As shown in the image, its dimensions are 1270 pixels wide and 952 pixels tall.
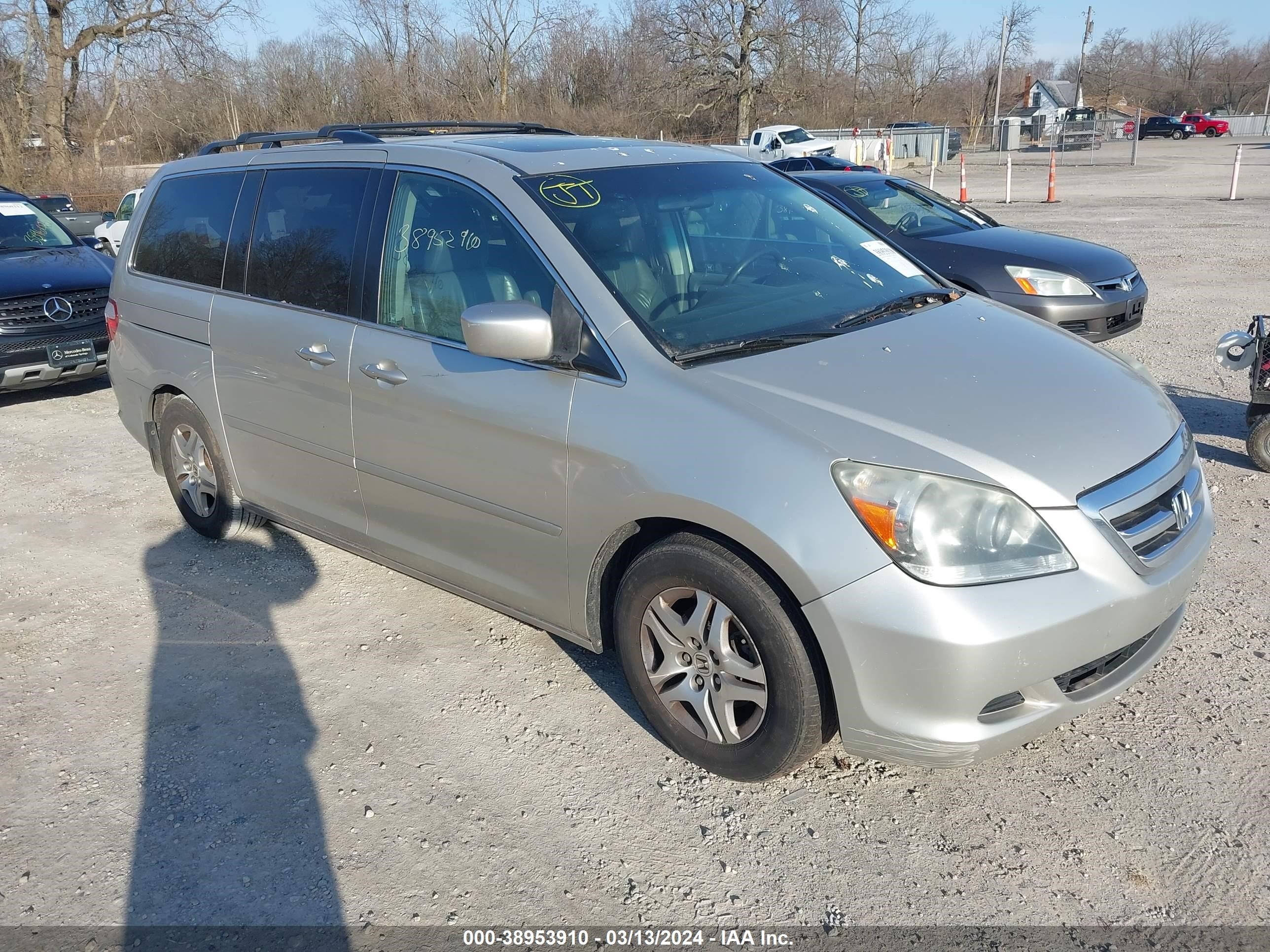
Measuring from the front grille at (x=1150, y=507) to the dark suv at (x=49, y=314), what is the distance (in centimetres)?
790

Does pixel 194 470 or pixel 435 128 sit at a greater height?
pixel 435 128

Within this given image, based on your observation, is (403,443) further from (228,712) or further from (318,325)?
(228,712)

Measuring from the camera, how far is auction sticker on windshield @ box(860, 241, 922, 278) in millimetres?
4066

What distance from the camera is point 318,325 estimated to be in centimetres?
400

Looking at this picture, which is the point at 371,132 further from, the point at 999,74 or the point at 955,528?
the point at 999,74

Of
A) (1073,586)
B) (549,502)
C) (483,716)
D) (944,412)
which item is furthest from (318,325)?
(1073,586)

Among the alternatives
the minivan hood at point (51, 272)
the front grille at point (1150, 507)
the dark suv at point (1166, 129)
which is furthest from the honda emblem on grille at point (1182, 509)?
the dark suv at point (1166, 129)

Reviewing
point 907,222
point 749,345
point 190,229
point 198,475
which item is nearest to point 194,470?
point 198,475

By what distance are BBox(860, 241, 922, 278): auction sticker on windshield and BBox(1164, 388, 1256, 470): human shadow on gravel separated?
2390 millimetres

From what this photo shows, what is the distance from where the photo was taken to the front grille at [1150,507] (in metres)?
2.72

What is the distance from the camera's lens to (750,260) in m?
3.75

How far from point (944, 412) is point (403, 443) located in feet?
6.42

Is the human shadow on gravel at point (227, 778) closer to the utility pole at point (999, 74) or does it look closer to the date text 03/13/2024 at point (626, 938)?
the date text 03/13/2024 at point (626, 938)

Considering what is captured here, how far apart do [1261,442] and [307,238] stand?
501 cm
